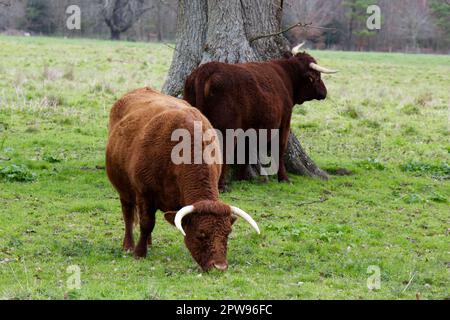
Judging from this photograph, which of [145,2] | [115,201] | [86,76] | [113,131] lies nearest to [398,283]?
[113,131]

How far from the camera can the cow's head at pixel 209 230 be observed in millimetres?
6977

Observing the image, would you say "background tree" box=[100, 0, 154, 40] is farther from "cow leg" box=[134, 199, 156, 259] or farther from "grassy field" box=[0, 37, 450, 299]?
"cow leg" box=[134, 199, 156, 259]

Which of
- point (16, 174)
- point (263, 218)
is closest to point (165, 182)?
A: point (263, 218)

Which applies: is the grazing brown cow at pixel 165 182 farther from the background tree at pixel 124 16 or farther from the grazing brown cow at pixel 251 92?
the background tree at pixel 124 16

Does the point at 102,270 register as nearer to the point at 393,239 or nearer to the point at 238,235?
the point at 238,235

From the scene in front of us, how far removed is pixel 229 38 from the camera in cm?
1238

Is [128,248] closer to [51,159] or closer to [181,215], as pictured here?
[181,215]

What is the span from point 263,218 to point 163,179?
2841 mm

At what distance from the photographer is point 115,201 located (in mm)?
10672

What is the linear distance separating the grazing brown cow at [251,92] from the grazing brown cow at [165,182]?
2526 mm

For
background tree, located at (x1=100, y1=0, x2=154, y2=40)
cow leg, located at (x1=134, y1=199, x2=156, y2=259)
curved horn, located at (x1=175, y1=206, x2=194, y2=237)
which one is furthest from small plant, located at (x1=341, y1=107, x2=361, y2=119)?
background tree, located at (x1=100, y1=0, x2=154, y2=40)

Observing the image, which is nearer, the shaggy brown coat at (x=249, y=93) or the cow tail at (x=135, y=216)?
the cow tail at (x=135, y=216)

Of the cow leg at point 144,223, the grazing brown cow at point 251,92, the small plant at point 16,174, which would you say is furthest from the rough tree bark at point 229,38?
the cow leg at point 144,223
